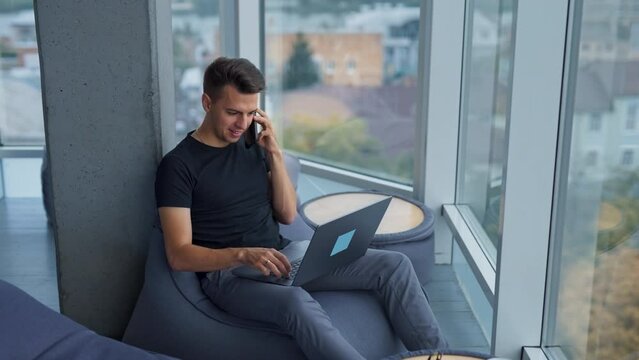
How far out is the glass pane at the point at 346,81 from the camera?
4.80m

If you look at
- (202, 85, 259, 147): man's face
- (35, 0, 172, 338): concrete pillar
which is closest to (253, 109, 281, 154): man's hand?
(202, 85, 259, 147): man's face

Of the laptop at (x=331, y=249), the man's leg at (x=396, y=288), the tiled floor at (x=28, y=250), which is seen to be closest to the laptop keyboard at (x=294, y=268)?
the laptop at (x=331, y=249)

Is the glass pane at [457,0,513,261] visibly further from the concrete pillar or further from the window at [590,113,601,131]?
the concrete pillar

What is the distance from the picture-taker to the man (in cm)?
256

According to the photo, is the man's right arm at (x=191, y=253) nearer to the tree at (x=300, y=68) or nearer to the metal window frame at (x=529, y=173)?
the metal window frame at (x=529, y=173)

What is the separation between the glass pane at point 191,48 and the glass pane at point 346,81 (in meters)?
0.53

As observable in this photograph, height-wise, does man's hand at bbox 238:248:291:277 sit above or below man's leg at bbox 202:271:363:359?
above

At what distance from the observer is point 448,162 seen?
14.4ft

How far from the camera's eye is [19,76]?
589 centimetres

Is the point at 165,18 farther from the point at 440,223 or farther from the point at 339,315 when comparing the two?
the point at 440,223

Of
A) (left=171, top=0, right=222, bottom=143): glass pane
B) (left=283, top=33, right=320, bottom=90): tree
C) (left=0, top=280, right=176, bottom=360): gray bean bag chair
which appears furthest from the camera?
(left=171, top=0, right=222, bottom=143): glass pane

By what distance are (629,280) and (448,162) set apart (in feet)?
7.10

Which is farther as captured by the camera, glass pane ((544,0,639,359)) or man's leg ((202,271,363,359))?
man's leg ((202,271,363,359))

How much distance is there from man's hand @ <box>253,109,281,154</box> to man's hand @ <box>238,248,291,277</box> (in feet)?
1.62
